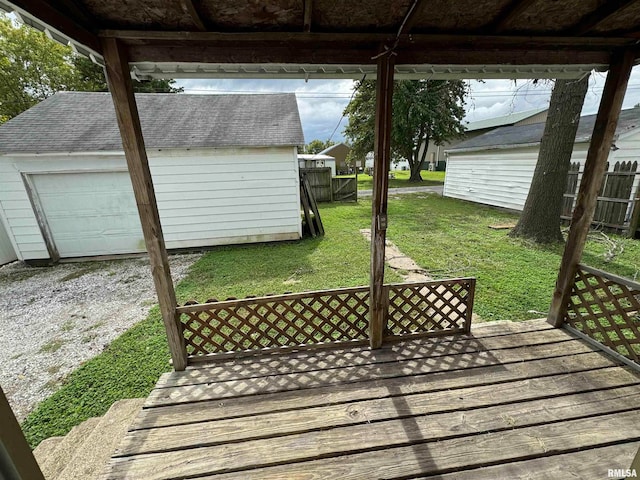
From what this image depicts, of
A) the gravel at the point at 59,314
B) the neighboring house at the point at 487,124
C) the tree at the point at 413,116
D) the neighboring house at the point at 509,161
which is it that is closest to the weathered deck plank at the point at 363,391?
the gravel at the point at 59,314

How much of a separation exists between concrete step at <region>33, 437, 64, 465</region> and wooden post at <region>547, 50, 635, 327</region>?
467 cm

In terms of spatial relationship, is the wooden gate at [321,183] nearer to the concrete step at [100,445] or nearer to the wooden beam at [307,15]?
the wooden beam at [307,15]

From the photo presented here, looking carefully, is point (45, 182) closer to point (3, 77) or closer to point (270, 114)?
point (270, 114)

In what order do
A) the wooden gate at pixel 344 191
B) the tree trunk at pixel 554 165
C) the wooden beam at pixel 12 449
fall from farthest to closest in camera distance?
the wooden gate at pixel 344 191 < the tree trunk at pixel 554 165 < the wooden beam at pixel 12 449

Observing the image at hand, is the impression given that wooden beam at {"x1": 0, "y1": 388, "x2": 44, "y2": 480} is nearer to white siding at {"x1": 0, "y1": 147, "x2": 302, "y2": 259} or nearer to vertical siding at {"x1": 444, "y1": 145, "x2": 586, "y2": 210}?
white siding at {"x1": 0, "y1": 147, "x2": 302, "y2": 259}

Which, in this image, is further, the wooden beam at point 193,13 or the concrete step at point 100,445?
the concrete step at point 100,445

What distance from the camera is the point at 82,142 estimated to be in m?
5.96

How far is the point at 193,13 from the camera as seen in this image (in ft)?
5.10

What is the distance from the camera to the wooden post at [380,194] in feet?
6.58

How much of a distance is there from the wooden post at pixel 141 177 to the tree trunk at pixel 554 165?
7.47m

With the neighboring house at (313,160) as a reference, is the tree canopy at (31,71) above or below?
above

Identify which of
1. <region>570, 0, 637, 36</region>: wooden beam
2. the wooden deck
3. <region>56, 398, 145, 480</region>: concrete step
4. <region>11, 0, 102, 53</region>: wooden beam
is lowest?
<region>56, 398, 145, 480</region>: concrete step

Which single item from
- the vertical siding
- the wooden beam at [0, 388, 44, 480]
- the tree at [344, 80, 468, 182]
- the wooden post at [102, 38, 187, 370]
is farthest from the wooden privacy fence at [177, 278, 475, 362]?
the tree at [344, 80, 468, 182]

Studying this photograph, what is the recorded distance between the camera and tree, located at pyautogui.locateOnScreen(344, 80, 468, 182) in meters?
17.3
